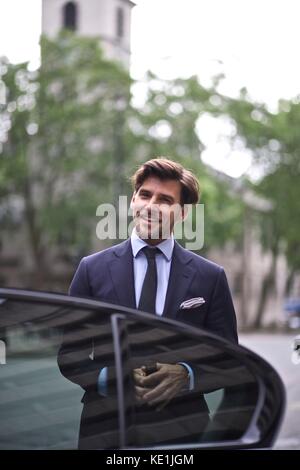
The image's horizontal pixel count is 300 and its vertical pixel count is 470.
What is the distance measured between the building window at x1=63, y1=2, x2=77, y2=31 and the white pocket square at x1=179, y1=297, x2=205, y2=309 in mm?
47499

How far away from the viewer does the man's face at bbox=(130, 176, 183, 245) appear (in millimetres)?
2367

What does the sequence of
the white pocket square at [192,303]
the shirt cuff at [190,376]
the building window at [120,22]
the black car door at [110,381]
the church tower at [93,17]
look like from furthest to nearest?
1. the building window at [120,22]
2. the church tower at [93,17]
3. the white pocket square at [192,303]
4. the shirt cuff at [190,376]
5. the black car door at [110,381]

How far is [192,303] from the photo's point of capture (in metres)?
2.29

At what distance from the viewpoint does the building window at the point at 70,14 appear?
48.0 metres

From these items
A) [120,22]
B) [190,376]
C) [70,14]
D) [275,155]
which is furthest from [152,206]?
[70,14]

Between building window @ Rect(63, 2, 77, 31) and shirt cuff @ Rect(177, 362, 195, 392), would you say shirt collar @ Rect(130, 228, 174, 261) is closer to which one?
shirt cuff @ Rect(177, 362, 195, 392)

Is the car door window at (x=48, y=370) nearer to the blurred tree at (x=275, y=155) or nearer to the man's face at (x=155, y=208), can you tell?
the man's face at (x=155, y=208)

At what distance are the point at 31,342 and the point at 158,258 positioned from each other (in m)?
0.63

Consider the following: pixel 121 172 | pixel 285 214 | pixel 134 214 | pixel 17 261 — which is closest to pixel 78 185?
pixel 121 172

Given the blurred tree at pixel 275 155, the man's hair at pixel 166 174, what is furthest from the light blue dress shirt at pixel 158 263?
the blurred tree at pixel 275 155

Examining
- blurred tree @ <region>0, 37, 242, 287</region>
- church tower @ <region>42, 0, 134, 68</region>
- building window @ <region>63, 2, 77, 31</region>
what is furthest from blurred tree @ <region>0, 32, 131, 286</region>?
building window @ <region>63, 2, 77, 31</region>

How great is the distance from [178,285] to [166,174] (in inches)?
12.9

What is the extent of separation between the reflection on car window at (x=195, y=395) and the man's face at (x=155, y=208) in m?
0.55
